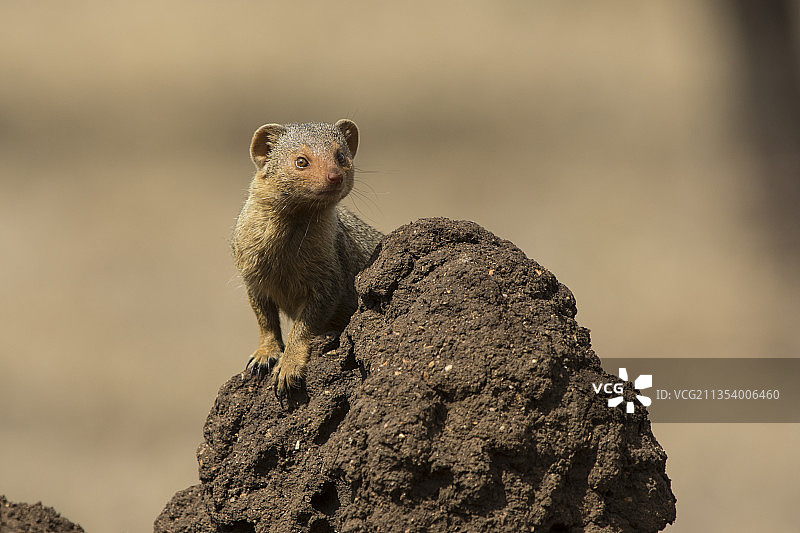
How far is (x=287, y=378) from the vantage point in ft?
17.3

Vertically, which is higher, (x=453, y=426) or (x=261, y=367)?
(x=261, y=367)

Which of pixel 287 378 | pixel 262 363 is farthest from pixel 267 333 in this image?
pixel 287 378

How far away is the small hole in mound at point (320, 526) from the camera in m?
4.84

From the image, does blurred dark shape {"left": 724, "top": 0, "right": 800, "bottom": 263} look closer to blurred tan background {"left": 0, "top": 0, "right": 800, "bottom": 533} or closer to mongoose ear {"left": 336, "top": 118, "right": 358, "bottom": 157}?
blurred tan background {"left": 0, "top": 0, "right": 800, "bottom": 533}

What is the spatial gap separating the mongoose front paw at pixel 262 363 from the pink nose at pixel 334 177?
1.17 meters

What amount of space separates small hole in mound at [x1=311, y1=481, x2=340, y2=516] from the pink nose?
5.76 feet

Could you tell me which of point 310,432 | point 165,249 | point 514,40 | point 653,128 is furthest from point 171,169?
point 310,432

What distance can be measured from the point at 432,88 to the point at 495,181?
1.61 m

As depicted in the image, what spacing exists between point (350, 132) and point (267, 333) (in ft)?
4.88

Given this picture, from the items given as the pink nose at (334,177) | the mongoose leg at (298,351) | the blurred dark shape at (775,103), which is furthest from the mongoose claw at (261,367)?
the blurred dark shape at (775,103)

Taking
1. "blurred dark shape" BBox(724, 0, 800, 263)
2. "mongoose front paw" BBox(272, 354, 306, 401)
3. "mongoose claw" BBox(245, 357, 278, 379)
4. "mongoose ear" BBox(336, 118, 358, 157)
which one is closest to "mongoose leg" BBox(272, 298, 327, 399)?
"mongoose front paw" BBox(272, 354, 306, 401)

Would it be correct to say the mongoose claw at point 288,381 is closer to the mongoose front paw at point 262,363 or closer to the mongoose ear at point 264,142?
the mongoose front paw at point 262,363

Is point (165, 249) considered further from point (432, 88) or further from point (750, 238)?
point (750, 238)

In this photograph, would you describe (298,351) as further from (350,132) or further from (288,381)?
(350,132)
